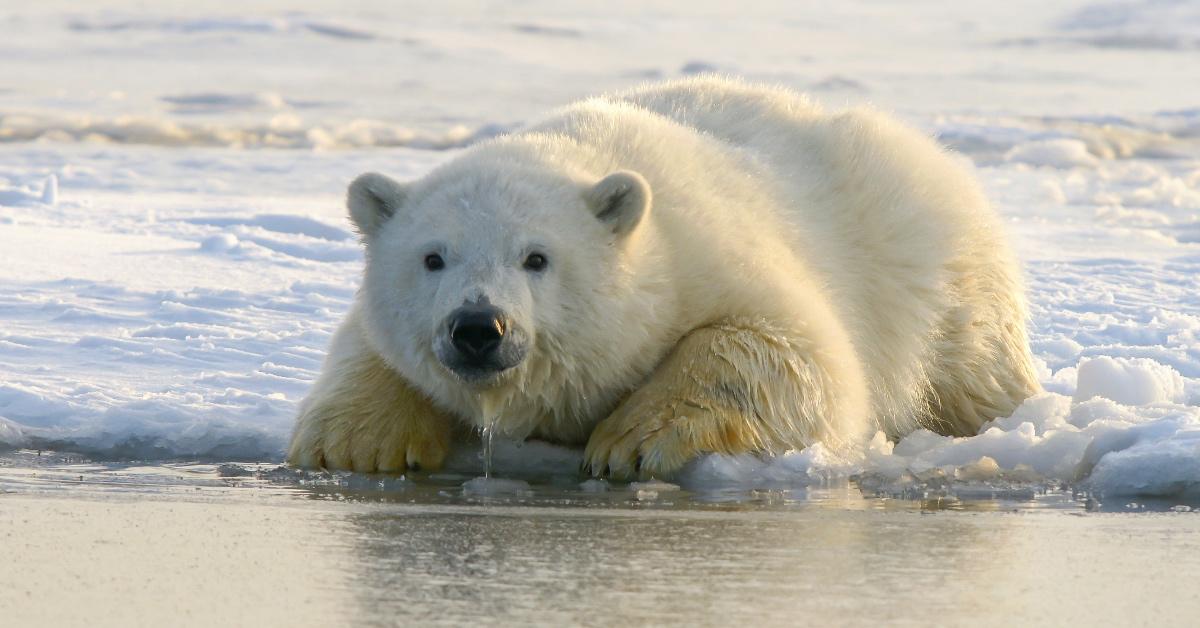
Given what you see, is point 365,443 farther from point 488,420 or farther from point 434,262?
point 434,262

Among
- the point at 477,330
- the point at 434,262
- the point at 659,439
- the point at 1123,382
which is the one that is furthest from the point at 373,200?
the point at 1123,382

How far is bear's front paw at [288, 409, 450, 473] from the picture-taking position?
5801mm

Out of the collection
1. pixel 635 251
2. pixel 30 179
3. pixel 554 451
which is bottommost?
pixel 554 451

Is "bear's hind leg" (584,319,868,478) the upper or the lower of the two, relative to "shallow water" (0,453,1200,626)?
upper

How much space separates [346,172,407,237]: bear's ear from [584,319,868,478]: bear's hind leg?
1003 millimetres

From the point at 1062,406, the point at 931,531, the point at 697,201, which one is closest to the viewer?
the point at 931,531

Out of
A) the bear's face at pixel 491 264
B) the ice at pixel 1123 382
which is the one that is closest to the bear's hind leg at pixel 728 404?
the bear's face at pixel 491 264

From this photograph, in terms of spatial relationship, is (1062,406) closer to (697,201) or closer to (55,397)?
(697,201)

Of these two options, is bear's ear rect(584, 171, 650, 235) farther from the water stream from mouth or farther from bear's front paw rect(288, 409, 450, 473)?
bear's front paw rect(288, 409, 450, 473)

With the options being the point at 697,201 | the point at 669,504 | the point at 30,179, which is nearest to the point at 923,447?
the point at 697,201

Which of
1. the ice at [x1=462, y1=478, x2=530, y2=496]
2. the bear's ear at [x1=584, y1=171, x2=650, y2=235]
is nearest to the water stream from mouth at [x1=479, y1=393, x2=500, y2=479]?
the ice at [x1=462, y1=478, x2=530, y2=496]

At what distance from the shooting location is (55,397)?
6.98 m

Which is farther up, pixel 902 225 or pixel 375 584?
pixel 902 225

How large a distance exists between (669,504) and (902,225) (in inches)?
94.6
